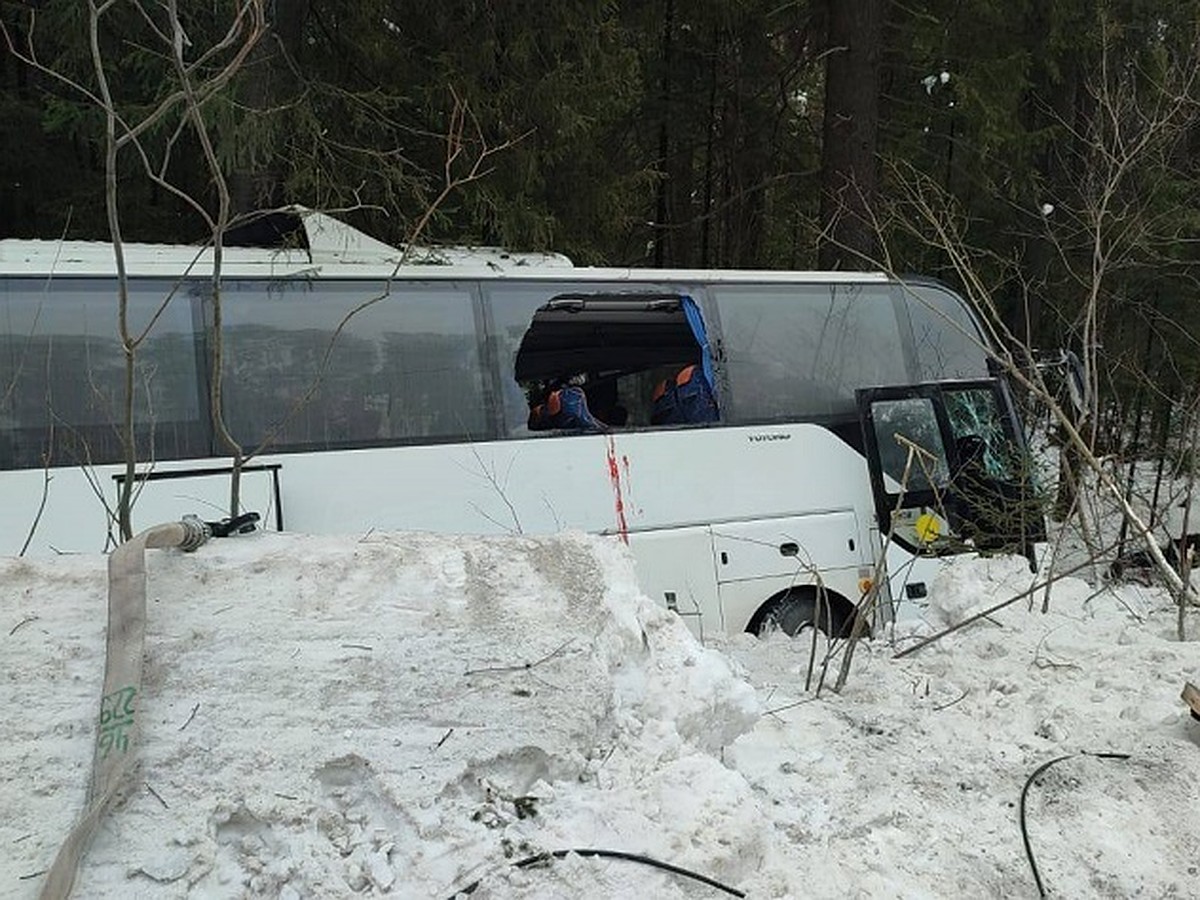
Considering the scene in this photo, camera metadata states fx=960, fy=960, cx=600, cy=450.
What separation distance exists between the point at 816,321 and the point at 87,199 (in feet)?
30.0

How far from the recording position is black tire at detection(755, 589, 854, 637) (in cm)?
631

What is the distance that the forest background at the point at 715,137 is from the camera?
24.7 ft

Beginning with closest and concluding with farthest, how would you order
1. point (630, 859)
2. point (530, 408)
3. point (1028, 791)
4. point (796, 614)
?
point (630, 859) → point (1028, 791) → point (530, 408) → point (796, 614)

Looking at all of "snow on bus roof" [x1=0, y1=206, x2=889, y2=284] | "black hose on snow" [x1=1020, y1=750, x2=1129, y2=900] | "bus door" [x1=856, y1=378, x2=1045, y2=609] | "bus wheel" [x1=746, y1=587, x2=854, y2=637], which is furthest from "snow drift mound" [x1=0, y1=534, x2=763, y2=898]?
"bus door" [x1=856, y1=378, x2=1045, y2=609]

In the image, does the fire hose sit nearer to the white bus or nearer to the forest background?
the forest background

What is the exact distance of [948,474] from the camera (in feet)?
22.0

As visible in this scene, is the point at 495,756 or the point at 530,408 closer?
the point at 495,756

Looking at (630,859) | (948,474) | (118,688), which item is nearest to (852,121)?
(948,474)

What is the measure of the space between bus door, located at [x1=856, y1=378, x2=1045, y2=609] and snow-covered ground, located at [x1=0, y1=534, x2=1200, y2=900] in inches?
118

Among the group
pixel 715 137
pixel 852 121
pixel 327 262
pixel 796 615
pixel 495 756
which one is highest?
pixel 715 137

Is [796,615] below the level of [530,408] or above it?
below

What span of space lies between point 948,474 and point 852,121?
206 inches

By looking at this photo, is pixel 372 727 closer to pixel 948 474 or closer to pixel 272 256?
pixel 272 256

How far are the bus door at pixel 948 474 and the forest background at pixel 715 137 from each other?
822mm
